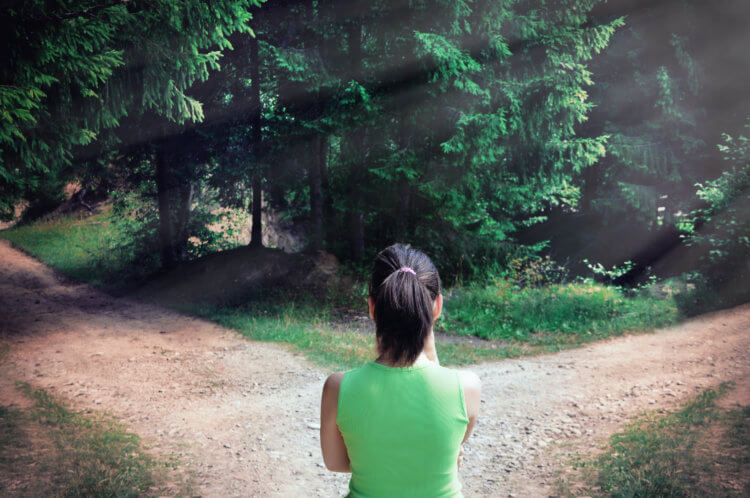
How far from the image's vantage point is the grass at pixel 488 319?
9406mm

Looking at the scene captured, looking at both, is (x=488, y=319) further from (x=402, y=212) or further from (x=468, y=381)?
(x=468, y=381)

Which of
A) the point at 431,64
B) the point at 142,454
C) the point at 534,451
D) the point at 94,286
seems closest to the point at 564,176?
the point at 431,64

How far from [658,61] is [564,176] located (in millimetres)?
8165

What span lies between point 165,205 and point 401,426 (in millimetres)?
15732

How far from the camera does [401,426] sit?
5.64 ft

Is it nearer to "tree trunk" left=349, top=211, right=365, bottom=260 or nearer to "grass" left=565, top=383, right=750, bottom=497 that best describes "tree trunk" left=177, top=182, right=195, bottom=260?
"tree trunk" left=349, top=211, right=365, bottom=260

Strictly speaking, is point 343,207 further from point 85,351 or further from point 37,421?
point 37,421

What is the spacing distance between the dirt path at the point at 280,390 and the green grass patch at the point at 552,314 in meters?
0.76

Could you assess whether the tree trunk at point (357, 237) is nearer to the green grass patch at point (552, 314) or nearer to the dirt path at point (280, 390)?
the green grass patch at point (552, 314)

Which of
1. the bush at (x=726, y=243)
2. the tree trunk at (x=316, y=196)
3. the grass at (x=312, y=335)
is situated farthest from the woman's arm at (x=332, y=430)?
the tree trunk at (x=316, y=196)

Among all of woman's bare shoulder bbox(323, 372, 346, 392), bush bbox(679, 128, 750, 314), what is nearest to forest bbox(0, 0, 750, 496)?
bush bbox(679, 128, 750, 314)

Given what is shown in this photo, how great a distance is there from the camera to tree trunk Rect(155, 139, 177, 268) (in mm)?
15069

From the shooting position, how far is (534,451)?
5.35 m

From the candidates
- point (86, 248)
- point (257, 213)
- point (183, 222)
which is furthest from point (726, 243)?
point (86, 248)
